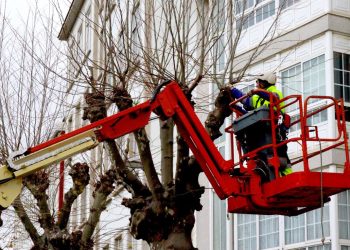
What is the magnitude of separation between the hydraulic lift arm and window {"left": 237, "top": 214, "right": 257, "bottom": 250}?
23.7 ft

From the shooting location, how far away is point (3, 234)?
2667 cm

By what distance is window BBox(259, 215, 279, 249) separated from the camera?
17.8m

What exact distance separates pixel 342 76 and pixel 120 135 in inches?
280

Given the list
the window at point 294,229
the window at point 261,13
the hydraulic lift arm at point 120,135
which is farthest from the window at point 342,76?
the hydraulic lift arm at point 120,135

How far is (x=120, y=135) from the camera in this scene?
11.4 m

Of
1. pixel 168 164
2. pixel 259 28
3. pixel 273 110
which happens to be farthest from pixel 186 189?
pixel 259 28

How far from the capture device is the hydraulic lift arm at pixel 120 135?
Answer: 10.9 m

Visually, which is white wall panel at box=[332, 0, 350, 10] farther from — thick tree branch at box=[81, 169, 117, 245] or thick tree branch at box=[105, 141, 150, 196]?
thick tree branch at box=[105, 141, 150, 196]

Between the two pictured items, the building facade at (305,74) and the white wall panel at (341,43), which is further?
the white wall panel at (341,43)

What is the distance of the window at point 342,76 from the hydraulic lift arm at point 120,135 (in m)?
6.16

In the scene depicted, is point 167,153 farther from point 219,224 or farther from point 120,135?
point 219,224

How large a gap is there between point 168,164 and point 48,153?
9.27ft

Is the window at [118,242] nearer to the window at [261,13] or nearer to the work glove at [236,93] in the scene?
the window at [261,13]

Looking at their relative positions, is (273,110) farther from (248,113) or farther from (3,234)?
(3,234)
